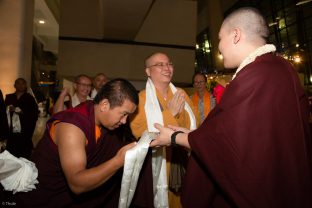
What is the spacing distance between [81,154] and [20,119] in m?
3.69

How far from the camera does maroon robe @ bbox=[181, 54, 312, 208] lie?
1.23 meters

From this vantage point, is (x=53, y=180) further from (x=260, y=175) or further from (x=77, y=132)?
(x=260, y=175)

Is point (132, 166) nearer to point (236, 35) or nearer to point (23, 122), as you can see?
point (236, 35)

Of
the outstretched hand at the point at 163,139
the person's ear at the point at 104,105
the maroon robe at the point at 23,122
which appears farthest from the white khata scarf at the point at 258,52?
the maroon robe at the point at 23,122

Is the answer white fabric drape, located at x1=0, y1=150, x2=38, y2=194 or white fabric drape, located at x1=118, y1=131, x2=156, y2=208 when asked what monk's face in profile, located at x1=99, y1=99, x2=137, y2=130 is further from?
white fabric drape, located at x1=0, y1=150, x2=38, y2=194

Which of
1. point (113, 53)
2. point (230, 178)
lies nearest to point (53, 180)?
point (230, 178)

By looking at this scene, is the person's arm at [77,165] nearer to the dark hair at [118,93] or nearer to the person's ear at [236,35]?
the dark hair at [118,93]

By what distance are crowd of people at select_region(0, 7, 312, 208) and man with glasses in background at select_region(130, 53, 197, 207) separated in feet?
0.10

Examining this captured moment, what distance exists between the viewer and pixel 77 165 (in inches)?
58.3

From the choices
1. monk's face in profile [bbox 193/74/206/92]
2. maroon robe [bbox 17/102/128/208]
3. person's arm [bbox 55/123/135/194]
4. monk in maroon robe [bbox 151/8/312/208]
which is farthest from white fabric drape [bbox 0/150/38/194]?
monk's face in profile [bbox 193/74/206/92]

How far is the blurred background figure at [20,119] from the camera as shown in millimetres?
4500

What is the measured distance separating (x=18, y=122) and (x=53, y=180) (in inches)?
130

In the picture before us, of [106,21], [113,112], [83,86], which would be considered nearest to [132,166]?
[113,112]

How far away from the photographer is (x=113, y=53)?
826 cm
